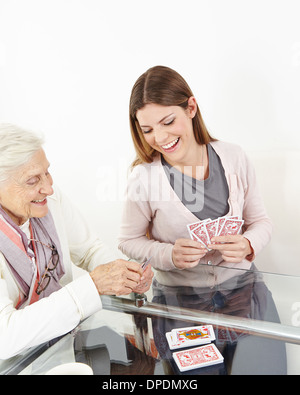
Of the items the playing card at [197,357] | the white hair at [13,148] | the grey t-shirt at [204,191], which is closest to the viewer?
the playing card at [197,357]

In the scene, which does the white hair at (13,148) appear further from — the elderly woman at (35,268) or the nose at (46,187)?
the nose at (46,187)

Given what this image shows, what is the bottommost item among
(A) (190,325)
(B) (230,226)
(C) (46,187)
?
(A) (190,325)

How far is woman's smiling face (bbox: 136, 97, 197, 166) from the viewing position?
1.91m

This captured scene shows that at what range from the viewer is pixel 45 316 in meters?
1.30

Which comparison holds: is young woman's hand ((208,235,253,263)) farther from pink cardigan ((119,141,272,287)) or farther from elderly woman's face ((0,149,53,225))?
elderly woman's face ((0,149,53,225))

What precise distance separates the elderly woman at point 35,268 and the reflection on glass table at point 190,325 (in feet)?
0.25

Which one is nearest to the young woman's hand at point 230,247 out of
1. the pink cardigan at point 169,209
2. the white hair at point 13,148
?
the pink cardigan at point 169,209

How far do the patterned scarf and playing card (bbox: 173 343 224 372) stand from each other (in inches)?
27.2

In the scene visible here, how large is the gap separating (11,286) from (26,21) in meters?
2.23

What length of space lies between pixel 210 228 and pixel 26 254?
920mm

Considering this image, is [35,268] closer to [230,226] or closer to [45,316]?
[45,316]

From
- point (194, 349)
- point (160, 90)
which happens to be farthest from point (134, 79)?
point (194, 349)

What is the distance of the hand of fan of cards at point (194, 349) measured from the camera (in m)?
1.15

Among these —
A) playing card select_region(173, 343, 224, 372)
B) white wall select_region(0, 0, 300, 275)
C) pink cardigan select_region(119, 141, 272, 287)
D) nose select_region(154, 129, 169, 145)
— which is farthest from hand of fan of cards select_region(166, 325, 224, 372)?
white wall select_region(0, 0, 300, 275)
